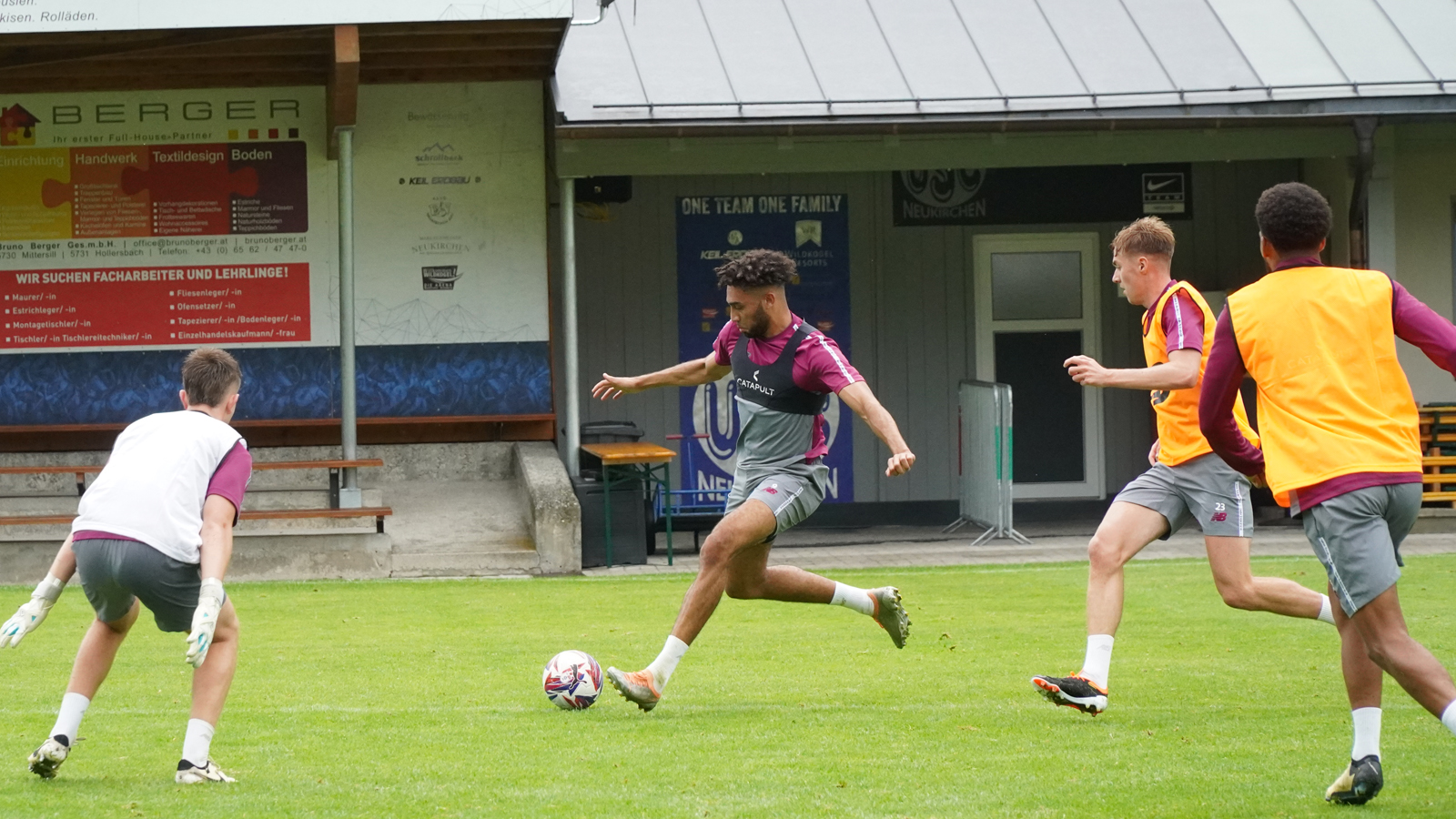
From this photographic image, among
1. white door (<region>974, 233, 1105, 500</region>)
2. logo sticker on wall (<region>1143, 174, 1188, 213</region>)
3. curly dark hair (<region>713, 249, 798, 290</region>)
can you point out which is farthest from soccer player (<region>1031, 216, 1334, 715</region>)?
A: logo sticker on wall (<region>1143, 174, 1188, 213</region>)

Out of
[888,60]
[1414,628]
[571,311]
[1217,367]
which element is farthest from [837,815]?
[888,60]

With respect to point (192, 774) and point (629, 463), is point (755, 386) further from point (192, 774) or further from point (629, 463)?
point (629, 463)

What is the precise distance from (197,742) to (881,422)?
3.00 metres

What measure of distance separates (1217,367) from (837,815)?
1.85 m

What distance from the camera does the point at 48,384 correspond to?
52.3 feet

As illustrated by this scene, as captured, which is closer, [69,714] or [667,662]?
[69,714]

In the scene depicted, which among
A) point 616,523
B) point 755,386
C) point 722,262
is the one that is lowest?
point 616,523

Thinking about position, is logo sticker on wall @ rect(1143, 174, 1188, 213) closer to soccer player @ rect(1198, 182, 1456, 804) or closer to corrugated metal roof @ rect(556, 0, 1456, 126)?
corrugated metal roof @ rect(556, 0, 1456, 126)

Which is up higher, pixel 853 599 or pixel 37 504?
pixel 37 504

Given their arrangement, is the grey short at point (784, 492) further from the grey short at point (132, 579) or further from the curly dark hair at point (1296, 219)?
the curly dark hair at point (1296, 219)

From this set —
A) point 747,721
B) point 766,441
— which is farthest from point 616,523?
point 747,721

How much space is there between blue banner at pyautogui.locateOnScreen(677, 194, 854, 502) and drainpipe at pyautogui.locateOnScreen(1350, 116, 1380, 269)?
517 cm

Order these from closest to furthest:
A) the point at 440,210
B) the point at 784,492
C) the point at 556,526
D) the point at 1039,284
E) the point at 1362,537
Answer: the point at 1362,537
the point at 784,492
the point at 556,526
the point at 440,210
the point at 1039,284

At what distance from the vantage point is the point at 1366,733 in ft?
16.5
